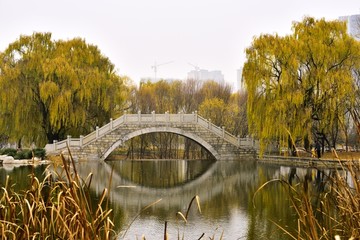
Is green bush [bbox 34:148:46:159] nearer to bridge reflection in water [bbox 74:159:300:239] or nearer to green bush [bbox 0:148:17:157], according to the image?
green bush [bbox 0:148:17:157]

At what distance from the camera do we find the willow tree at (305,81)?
21203mm

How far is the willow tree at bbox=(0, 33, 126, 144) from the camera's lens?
25.2m

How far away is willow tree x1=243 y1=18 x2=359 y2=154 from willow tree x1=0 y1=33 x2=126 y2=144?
346 inches

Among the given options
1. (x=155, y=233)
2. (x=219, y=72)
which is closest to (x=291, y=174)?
(x=155, y=233)

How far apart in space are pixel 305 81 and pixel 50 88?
12175 millimetres

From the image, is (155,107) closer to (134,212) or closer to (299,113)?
(299,113)

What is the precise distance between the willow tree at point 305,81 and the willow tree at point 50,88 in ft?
28.9

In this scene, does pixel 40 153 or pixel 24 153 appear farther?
pixel 24 153

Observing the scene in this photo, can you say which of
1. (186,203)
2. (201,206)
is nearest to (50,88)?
(186,203)

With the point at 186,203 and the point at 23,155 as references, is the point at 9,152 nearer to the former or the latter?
the point at 23,155

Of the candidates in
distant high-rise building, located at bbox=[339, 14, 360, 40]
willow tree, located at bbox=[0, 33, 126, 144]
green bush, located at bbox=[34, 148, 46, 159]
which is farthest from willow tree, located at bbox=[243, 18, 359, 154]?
green bush, located at bbox=[34, 148, 46, 159]

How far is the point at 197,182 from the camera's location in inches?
666

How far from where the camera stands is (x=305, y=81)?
2223 centimetres

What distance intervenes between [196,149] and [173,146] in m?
1.77
